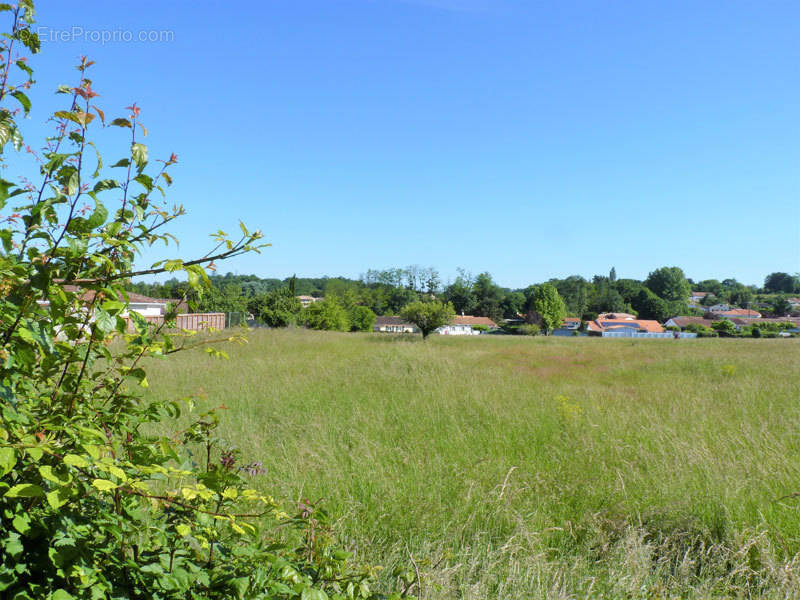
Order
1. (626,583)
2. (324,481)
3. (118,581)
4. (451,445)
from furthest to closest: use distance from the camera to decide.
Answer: (451,445) < (324,481) < (626,583) < (118,581)

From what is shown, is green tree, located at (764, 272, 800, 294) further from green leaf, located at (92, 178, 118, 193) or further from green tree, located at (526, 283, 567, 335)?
green leaf, located at (92, 178, 118, 193)

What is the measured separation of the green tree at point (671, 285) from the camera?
348 feet

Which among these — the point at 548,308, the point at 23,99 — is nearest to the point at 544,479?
the point at 23,99

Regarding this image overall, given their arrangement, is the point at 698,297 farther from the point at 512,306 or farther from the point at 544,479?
the point at 544,479

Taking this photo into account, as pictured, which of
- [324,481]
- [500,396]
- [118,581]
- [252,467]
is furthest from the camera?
[500,396]

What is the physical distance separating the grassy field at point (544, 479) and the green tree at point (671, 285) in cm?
11194

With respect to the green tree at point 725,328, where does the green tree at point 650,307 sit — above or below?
above

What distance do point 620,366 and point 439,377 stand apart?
25.6ft

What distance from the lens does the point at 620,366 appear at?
48.0ft

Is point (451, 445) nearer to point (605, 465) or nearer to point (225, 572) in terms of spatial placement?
point (605, 465)

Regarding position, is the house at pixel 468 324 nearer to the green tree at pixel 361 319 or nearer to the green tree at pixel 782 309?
the green tree at pixel 361 319

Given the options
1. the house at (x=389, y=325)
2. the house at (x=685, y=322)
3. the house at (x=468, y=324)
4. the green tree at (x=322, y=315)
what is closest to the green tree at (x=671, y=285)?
the house at (x=685, y=322)

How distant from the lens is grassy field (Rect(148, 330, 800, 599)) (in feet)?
9.25

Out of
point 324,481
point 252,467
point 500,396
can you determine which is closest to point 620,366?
point 500,396
